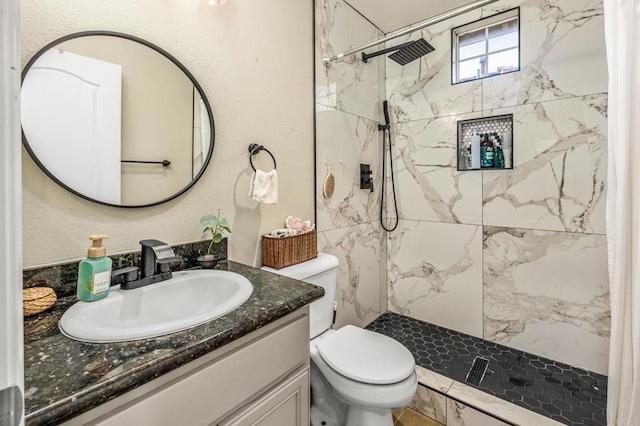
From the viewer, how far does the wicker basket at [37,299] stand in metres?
0.78

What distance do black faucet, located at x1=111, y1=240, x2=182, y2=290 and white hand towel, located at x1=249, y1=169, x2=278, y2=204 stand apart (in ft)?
1.68

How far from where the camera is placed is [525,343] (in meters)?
2.01

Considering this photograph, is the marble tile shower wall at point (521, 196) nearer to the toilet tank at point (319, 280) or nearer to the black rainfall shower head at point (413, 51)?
the black rainfall shower head at point (413, 51)

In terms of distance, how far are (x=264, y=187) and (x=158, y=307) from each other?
69 centimetres

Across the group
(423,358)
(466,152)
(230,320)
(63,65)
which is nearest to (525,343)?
(423,358)

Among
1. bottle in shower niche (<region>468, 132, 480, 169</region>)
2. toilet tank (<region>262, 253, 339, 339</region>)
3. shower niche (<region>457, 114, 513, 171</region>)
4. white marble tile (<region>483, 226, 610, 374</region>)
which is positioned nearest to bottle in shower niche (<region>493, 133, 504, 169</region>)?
shower niche (<region>457, 114, 513, 171</region>)

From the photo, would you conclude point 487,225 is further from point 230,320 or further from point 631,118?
point 230,320

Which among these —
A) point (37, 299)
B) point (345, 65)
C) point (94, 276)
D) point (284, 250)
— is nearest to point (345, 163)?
point (345, 65)

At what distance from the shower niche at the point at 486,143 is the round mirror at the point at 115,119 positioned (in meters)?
1.81

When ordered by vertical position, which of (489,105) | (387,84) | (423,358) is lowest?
(423,358)

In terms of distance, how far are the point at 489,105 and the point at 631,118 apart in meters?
1.08

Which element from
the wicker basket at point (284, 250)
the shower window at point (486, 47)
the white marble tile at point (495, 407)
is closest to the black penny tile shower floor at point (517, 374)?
the white marble tile at point (495, 407)

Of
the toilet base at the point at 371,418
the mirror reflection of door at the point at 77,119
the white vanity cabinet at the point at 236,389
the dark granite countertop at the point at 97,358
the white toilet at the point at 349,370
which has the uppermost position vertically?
the mirror reflection of door at the point at 77,119

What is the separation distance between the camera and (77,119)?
98 cm
